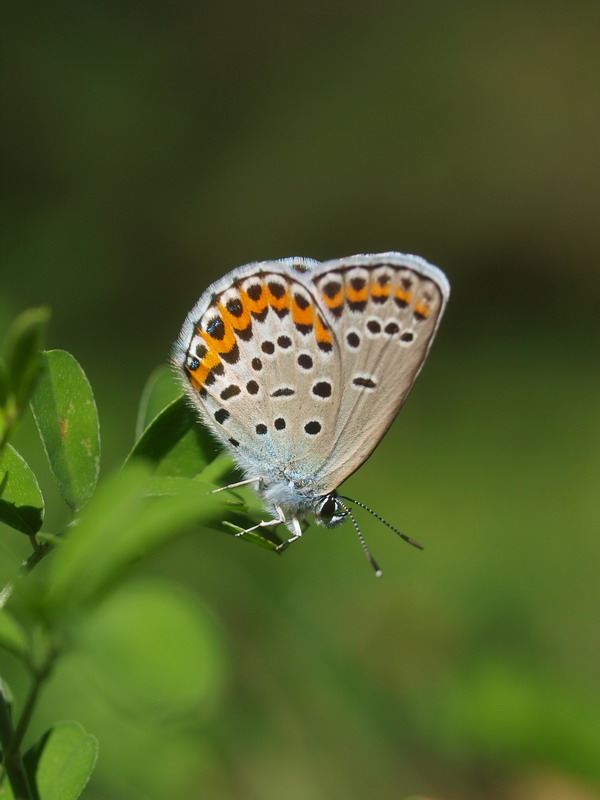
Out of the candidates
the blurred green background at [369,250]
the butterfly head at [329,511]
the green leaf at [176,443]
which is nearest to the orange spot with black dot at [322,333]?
the butterfly head at [329,511]

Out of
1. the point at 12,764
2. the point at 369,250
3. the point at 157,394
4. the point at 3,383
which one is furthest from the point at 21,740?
the point at 369,250

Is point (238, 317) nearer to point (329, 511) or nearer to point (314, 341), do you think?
point (314, 341)

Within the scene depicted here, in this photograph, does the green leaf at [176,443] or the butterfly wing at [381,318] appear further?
the butterfly wing at [381,318]

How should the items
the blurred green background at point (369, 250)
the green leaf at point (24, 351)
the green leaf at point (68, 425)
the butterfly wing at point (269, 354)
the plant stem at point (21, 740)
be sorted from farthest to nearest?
the blurred green background at point (369, 250), the butterfly wing at point (269, 354), the green leaf at point (68, 425), the plant stem at point (21, 740), the green leaf at point (24, 351)

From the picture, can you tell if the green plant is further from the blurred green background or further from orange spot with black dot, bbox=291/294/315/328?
orange spot with black dot, bbox=291/294/315/328

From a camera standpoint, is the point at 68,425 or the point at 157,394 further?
the point at 157,394

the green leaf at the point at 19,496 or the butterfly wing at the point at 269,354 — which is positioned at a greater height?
the green leaf at the point at 19,496

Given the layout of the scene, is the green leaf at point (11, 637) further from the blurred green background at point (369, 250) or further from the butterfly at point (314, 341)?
the butterfly at point (314, 341)

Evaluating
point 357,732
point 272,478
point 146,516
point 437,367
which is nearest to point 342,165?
point 437,367
